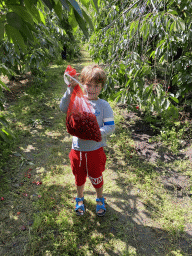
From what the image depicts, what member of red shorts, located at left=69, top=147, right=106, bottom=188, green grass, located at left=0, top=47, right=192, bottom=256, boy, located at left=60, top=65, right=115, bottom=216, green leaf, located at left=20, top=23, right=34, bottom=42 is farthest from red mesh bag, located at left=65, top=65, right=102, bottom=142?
green grass, located at left=0, top=47, right=192, bottom=256

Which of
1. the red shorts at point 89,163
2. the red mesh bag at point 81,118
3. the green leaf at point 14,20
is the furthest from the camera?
the red shorts at point 89,163

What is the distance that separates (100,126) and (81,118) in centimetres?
36

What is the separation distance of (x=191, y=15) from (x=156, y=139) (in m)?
2.12

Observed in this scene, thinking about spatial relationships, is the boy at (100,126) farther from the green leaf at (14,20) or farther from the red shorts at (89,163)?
the green leaf at (14,20)

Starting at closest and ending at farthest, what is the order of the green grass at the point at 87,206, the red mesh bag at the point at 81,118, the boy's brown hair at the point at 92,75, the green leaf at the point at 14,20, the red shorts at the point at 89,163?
the green leaf at the point at 14,20 → the red mesh bag at the point at 81,118 → the boy's brown hair at the point at 92,75 → the red shorts at the point at 89,163 → the green grass at the point at 87,206

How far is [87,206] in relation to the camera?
2.31 m

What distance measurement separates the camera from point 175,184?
2.69 m

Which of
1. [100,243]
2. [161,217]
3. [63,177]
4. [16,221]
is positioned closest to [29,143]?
[63,177]

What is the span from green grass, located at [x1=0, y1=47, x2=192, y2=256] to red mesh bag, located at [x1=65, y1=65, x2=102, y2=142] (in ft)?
4.01

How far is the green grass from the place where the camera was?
1883 mm

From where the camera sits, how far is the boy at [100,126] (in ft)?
5.17

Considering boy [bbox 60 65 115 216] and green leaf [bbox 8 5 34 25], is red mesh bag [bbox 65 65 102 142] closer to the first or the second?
boy [bbox 60 65 115 216]

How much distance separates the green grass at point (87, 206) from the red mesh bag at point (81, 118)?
122cm

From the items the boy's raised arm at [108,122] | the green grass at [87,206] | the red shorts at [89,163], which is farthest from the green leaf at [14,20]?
the green grass at [87,206]
